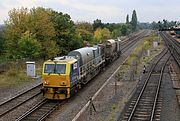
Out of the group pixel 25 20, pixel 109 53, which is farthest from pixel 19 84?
pixel 25 20

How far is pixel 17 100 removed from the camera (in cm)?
2350

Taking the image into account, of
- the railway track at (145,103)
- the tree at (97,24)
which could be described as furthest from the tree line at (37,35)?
the tree at (97,24)

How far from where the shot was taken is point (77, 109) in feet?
68.5

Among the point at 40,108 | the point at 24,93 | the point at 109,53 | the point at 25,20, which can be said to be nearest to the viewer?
the point at 40,108

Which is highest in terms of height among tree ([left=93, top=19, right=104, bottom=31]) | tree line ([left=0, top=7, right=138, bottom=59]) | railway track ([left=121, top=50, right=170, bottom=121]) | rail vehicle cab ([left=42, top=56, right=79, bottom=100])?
tree ([left=93, top=19, right=104, bottom=31])

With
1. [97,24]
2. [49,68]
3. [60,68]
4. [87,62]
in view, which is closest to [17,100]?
[49,68]

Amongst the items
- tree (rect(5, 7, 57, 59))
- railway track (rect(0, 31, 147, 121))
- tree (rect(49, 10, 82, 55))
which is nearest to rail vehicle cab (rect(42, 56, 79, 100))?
railway track (rect(0, 31, 147, 121))

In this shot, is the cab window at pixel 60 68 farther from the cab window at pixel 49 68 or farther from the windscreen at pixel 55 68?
the cab window at pixel 49 68

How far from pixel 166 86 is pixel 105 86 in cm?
545

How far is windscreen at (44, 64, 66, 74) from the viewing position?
74.6 ft

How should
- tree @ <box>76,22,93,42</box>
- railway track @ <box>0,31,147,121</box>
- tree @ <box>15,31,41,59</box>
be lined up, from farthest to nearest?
1. tree @ <box>76,22,93,42</box>
2. tree @ <box>15,31,41,59</box>
3. railway track @ <box>0,31,147,121</box>

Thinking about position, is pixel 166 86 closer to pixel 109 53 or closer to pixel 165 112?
pixel 165 112

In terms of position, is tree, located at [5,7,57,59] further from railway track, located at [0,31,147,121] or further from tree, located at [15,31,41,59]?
railway track, located at [0,31,147,121]

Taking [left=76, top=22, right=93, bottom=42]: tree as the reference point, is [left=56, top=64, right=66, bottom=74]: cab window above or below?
below
